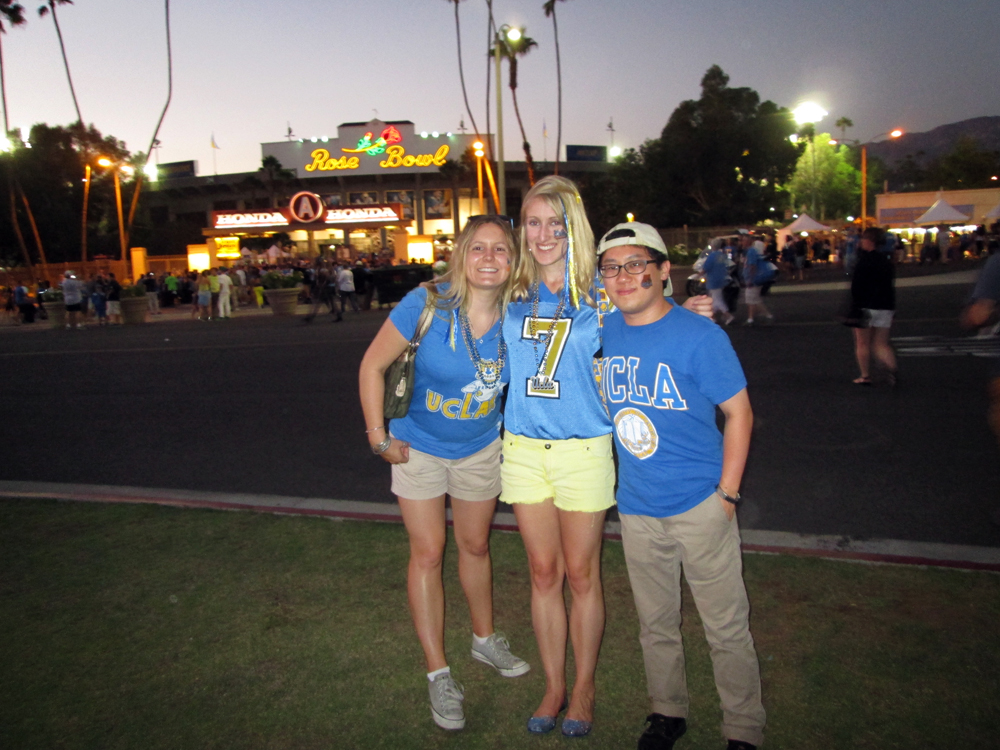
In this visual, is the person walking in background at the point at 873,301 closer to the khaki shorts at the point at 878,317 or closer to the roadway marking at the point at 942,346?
the khaki shorts at the point at 878,317

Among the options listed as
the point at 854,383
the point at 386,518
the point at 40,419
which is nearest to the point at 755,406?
the point at 854,383

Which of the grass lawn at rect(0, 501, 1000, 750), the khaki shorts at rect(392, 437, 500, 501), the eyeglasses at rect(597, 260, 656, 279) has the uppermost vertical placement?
the eyeglasses at rect(597, 260, 656, 279)

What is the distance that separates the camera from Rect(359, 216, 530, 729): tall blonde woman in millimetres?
3021

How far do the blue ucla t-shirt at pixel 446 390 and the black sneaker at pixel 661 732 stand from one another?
1.19 metres

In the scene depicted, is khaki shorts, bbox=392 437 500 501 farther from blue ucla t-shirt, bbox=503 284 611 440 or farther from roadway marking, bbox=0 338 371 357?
roadway marking, bbox=0 338 371 357

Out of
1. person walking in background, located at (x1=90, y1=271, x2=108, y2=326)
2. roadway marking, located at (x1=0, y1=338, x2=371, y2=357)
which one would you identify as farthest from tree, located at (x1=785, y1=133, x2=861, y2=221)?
roadway marking, located at (x1=0, y1=338, x2=371, y2=357)

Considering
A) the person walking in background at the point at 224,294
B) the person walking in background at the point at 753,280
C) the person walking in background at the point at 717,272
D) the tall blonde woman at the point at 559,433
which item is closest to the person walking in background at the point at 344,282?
the person walking in background at the point at 224,294

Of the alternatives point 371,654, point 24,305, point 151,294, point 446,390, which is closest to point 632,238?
point 446,390

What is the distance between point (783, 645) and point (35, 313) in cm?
3472

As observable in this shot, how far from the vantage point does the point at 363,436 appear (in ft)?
25.4

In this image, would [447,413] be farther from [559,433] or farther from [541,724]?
[541,724]

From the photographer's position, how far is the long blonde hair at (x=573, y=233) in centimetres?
290

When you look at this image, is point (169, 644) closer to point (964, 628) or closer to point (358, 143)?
point (964, 628)

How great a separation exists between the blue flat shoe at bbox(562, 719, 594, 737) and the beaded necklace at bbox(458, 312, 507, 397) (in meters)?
1.26
